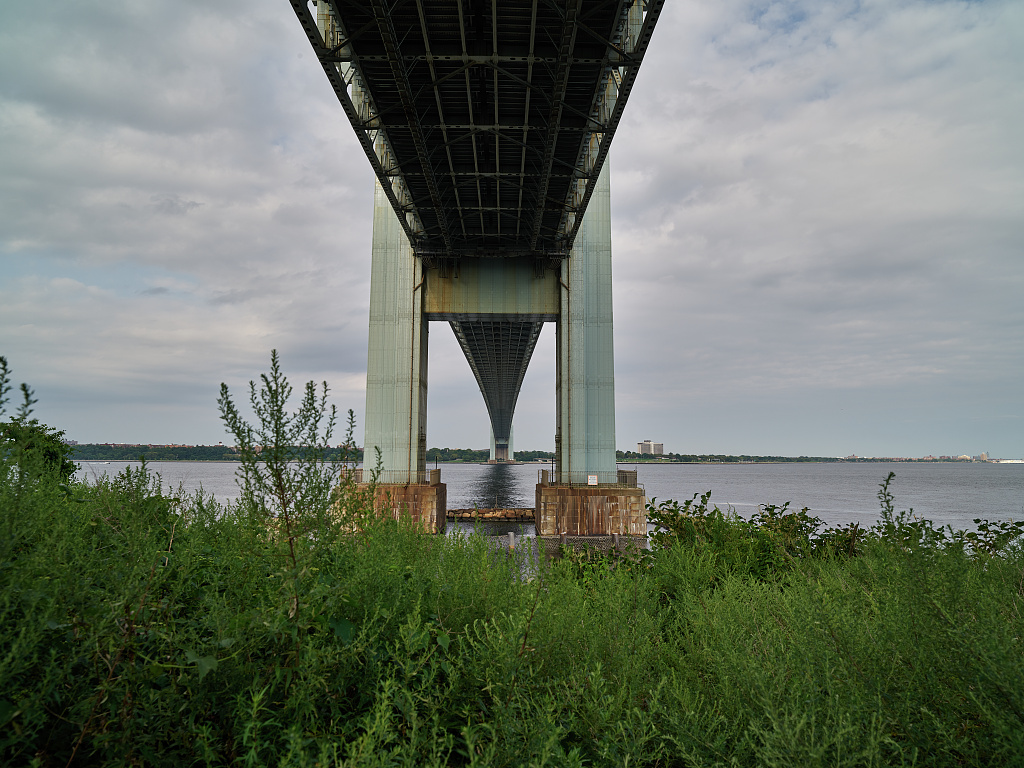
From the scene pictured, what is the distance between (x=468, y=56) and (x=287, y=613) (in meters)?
13.5

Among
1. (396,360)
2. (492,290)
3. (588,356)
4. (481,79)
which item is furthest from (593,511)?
(481,79)

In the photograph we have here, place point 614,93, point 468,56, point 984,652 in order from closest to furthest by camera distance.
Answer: point 984,652 → point 468,56 → point 614,93

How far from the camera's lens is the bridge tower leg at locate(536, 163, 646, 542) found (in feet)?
78.5

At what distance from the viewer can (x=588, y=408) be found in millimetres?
25156

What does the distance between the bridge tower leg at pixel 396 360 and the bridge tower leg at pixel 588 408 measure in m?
5.61

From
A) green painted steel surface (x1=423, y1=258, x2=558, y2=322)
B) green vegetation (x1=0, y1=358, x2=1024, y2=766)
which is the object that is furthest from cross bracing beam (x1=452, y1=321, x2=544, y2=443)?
green vegetation (x1=0, y1=358, x2=1024, y2=766)

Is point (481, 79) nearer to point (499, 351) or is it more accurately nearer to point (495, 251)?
point (495, 251)

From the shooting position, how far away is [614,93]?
53.0ft

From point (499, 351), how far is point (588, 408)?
27.8m

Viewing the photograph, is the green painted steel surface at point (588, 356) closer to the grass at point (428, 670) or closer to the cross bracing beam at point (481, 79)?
the cross bracing beam at point (481, 79)

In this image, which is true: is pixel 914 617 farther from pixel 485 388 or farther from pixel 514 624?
pixel 485 388

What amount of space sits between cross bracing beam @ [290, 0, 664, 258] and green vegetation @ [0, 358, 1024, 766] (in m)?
10.6

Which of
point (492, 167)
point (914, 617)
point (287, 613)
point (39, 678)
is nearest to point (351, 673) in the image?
point (287, 613)

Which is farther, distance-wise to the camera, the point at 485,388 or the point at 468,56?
the point at 485,388
